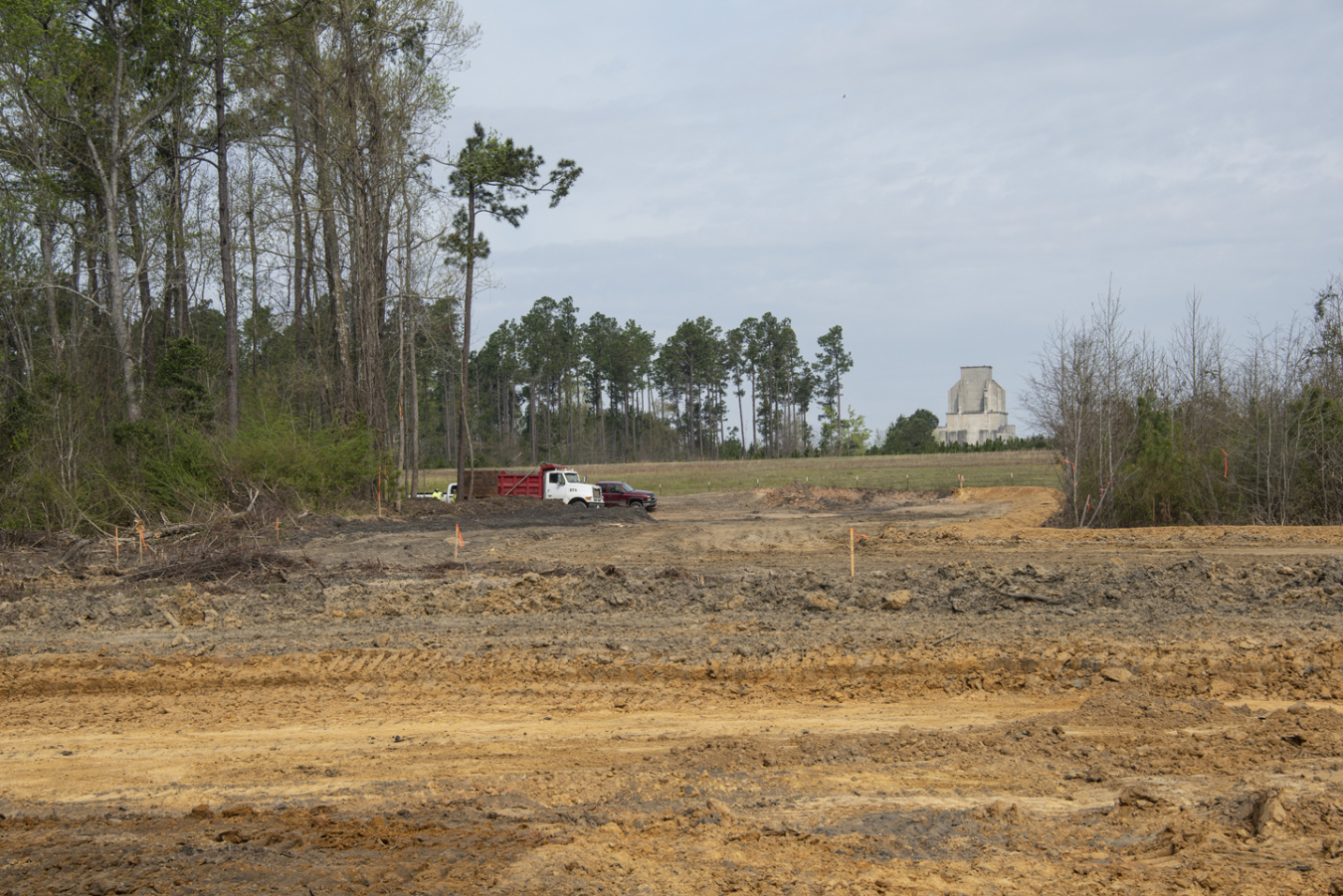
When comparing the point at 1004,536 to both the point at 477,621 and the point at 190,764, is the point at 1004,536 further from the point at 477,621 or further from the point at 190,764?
the point at 190,764

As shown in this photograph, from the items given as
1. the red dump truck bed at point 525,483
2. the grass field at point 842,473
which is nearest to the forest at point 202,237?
the red dump truck bed at point 525,483

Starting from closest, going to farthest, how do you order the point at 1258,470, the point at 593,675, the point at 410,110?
the point at 593,675 < the point at 1258,470 < the point at 410,110

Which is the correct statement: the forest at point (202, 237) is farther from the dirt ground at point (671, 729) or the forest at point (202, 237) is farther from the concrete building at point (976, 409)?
the concrete building at point (976, 409)

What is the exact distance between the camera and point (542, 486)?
3878 cm

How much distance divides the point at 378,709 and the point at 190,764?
1.83 metres

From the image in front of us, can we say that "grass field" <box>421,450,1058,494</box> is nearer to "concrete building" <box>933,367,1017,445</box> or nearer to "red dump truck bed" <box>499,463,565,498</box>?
"red dump truck bed" <box>499,463,565,498</box>

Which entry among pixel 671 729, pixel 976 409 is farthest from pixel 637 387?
pixel 671 729

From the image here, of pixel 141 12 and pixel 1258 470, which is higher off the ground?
pixel 141 12

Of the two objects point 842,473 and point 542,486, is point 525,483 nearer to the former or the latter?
point 542,486

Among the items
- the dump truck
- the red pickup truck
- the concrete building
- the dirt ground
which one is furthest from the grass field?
the dirt ground

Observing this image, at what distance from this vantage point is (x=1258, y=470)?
76.9 ft

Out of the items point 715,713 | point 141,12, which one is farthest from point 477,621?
point 141,12

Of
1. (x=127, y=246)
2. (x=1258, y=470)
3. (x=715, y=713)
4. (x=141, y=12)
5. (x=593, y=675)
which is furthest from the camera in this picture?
(x=127, y=246)

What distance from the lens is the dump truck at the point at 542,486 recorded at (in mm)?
38125
